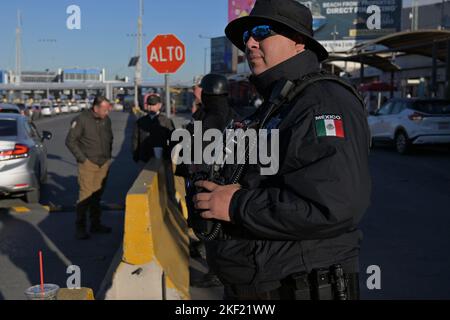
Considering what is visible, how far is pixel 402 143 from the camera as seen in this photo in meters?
16.1

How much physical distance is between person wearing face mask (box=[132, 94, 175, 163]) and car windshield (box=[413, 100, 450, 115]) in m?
9.88

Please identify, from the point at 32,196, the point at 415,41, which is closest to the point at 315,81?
the point at 32,196

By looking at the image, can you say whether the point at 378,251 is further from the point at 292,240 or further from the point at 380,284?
the point at 292,240

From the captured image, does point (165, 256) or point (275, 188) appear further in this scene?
point (165, 256)

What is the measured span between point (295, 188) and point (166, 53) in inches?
354

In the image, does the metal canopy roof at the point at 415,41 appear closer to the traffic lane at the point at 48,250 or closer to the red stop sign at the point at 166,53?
the red stop sign at the point at 166,53

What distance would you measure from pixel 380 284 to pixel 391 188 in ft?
18.4

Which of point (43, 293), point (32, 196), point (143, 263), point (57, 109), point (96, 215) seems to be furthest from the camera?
point (57, 109)

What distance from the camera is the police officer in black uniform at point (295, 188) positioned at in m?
1.78

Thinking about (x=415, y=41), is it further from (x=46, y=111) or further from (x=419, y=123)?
(x=46, y=111)

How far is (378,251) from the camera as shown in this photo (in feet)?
20.3

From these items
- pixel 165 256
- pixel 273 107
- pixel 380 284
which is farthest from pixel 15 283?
pixel 273 107

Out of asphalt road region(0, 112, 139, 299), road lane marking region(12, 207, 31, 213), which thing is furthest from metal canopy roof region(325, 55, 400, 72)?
road lane marking region(12, 207, 31, 213)

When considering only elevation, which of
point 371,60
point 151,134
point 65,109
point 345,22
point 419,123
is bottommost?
point 65,109
